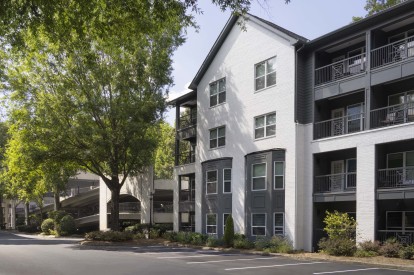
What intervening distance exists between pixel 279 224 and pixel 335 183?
3.89 metres

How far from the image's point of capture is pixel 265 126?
29969 millimetres

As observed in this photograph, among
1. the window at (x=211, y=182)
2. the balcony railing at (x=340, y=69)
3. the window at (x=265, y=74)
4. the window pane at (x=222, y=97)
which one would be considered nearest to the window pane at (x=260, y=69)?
the window at (x=265, y=74)

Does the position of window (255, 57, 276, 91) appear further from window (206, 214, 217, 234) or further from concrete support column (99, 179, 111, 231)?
concrete support column (99, 179, 111, 231)

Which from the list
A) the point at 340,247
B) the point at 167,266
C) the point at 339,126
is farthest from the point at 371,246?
the point at 167,266

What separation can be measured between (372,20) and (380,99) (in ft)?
12.8

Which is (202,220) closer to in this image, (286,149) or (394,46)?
(286,149)

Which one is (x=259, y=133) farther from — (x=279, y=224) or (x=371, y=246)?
(x=371, y=246)

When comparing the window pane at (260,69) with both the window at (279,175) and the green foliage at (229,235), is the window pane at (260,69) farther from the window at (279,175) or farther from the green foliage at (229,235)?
the green foliage at (229,235)

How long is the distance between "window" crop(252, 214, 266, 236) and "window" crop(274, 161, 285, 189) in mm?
2127

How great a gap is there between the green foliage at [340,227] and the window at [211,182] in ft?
34.2

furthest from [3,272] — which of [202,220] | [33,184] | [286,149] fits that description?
[33,184]

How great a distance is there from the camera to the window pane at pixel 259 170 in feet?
96.9

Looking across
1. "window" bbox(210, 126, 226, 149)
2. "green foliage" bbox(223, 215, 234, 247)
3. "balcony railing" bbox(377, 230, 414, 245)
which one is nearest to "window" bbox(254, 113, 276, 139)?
"window" bbox(210, 126, 226, 149)

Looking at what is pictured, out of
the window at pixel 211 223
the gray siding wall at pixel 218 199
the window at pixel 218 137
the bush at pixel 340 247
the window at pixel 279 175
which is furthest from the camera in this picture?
the window at pixel 218 137
